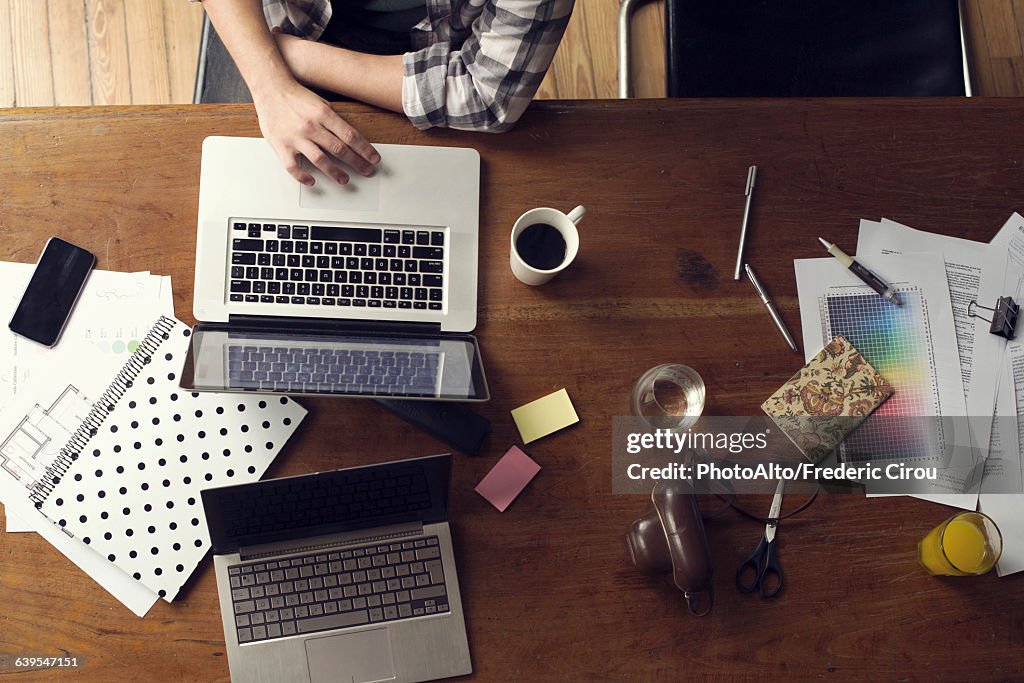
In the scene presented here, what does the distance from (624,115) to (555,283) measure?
26 cm

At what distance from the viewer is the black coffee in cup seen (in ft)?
2.99

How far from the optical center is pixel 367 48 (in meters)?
1.11

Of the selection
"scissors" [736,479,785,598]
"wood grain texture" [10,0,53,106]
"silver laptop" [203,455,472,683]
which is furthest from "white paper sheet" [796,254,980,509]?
"wood grain texture" [10,0,53,106]

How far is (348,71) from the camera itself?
966mm

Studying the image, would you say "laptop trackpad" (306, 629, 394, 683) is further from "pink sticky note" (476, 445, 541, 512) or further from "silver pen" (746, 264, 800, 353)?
"silver pen" (746, 264, 800, 353)

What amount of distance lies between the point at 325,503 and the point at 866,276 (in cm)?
77

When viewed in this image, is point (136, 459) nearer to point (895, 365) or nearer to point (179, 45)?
point (895, 365)

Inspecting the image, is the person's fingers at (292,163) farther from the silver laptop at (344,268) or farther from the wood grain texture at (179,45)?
the wood grain texture at (179,45)

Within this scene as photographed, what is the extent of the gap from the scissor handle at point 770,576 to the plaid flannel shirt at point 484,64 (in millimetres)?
652

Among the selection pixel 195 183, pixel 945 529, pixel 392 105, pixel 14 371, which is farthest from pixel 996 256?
pixel 14 371

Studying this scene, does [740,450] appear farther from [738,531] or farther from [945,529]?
[945,529]

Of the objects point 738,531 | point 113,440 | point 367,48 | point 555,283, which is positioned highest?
point 367,48

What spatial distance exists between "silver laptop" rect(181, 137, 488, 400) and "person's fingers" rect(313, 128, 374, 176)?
1 centimetres

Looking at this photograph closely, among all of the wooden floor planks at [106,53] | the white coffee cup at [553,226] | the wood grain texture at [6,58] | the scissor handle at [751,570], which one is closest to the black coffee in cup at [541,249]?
the white coffee cup at [553,226]
